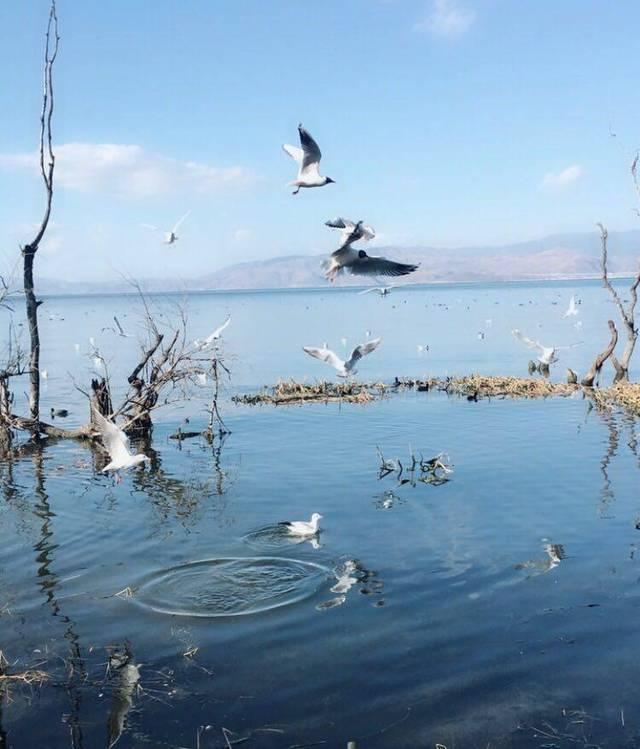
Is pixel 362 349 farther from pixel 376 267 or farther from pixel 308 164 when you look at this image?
pixel 308 164

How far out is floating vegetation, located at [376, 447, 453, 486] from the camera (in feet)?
60.0

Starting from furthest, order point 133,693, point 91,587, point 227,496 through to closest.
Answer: point 227,496 < point 91,587 < point 133,693

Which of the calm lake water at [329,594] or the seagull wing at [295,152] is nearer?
the calm lake water at [329,594]

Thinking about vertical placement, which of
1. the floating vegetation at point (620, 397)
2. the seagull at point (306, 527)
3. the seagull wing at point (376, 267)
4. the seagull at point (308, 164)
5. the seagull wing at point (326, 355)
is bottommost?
the seagull at point (306, 527)

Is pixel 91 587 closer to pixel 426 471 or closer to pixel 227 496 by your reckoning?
pixel 227 496

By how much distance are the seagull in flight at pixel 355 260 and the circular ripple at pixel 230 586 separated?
15.5 ft

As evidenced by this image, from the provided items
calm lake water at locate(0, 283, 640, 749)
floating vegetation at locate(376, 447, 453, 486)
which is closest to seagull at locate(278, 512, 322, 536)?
calm lake water at locate(0, 283, 640, 749)

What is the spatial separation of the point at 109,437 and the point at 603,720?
982 centimetres

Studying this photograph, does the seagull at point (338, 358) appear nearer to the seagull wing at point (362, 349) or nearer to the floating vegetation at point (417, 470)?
the seagull wing at point (362, 349)

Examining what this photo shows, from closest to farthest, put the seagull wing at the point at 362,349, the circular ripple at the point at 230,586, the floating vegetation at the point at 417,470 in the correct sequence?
1. the circular ripple at the point at 230,586
2. the seagull wing at the point at 362,349
3. the floating vegetation at the point at 417,470

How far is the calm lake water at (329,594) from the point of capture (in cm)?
860

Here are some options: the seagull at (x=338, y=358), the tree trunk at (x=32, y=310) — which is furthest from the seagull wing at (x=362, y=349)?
the tree trunk at (x=32, y=310)

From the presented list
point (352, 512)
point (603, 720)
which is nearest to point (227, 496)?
point (352, 512)

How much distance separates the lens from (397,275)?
1361 centimetres
